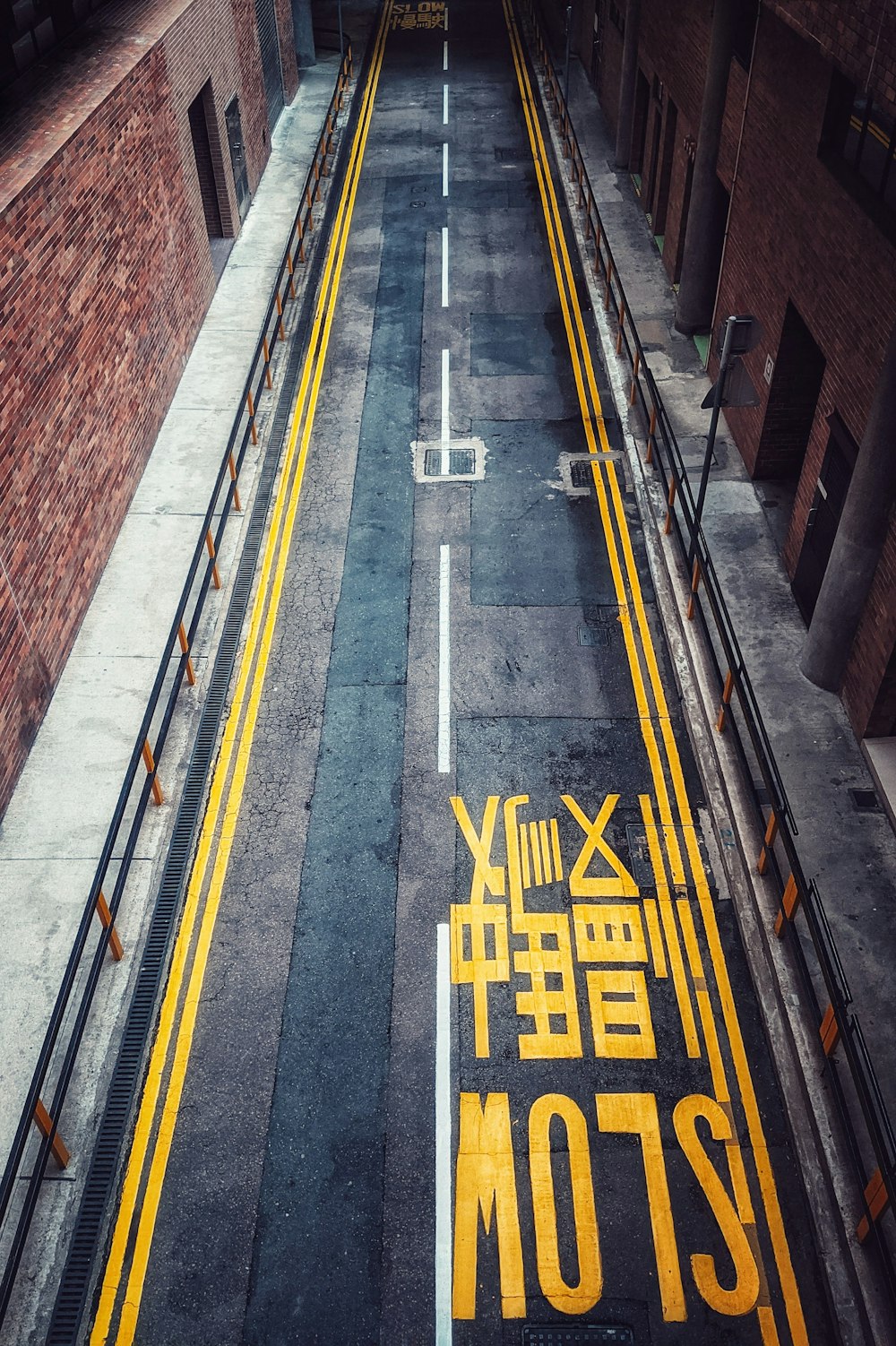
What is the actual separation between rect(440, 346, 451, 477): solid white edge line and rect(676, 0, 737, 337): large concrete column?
4352 millimetres

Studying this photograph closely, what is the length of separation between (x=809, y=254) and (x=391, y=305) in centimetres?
1063

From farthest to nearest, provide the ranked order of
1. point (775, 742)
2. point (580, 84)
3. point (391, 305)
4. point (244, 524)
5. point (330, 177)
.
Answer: point (580, 84), point (330, 177), point (391, 305), point (244, 524), point (775, 742)

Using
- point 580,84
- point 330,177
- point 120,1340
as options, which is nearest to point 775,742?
point 120,1340

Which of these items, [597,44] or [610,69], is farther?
[597,44]

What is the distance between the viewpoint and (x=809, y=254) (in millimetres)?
11852

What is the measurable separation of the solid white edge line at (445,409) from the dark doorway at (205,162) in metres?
5.87

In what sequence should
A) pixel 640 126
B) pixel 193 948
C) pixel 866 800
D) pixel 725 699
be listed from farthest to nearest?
1. pixel 640 126
2. pixel 725 699
3. pixel 866 800
4. pixel 193 948

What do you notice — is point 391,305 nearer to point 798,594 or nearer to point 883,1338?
point 798,594

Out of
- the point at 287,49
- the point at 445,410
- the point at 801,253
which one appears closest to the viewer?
the point at 801,253

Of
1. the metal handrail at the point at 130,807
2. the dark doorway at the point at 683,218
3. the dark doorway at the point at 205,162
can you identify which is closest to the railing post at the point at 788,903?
the metal handrail at the point at 130,807

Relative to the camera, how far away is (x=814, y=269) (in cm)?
1170

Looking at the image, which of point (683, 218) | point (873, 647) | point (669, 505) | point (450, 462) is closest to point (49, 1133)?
point (873, 647)

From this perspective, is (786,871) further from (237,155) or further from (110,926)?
(237,155)

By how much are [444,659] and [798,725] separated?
4290 millimetres
